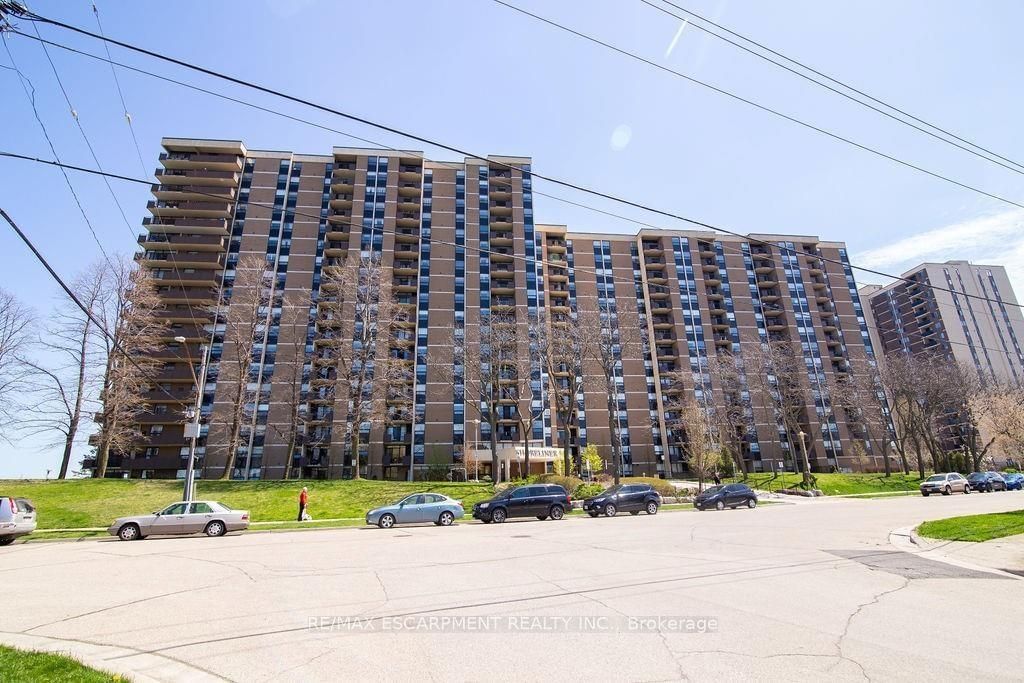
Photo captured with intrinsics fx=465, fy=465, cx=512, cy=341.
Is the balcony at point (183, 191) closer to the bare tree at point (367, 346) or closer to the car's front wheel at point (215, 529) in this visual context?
the bare tree at point (367, 346)

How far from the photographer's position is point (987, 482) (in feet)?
125

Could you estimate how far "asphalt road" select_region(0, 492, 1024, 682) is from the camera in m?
4.45

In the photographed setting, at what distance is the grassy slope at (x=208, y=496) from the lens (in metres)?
24.0

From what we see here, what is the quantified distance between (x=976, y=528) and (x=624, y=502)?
1321cm

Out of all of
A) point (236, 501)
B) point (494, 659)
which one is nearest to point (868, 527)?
point (494, 659)

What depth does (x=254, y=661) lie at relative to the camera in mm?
4645

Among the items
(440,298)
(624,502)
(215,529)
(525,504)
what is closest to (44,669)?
(215,529)

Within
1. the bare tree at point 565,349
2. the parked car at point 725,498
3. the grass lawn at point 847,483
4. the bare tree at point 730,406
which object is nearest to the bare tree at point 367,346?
the bare tree at point 565,349

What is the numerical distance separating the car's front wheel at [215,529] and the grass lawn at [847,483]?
42749 mm

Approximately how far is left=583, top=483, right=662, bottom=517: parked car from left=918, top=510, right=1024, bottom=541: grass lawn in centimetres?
1176

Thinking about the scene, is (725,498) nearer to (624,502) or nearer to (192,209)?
(624,502)

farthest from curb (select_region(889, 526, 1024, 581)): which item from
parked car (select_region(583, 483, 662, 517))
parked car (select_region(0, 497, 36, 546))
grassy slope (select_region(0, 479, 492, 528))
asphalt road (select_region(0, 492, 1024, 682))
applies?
parked car (select_region(0, 497, 36, 546))

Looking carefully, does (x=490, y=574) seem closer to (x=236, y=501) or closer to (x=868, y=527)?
(x=868, y=527)

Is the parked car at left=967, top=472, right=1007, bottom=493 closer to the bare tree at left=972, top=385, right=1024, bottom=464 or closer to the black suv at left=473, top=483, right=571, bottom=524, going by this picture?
the bare tree at left=972, top=385, right=1024, bottom=464
